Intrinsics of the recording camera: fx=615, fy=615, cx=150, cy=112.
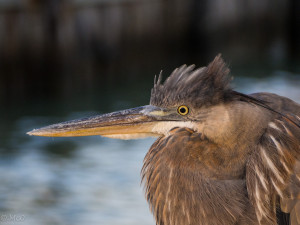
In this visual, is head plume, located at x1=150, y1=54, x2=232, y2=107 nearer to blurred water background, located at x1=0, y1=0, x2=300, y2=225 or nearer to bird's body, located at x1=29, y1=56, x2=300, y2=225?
bird's body, located at x1=29, y1=56, x2=300, y2=225

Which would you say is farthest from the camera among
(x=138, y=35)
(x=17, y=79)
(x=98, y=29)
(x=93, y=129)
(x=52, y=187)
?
(x=138, y=35)

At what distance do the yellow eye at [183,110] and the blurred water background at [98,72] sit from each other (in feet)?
14.1

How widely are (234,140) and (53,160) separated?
6626mm

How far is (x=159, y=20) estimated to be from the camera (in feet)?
52.1

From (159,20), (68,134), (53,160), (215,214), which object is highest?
(68,134)

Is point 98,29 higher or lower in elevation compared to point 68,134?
lower

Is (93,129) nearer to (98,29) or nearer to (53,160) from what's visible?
(53,160)

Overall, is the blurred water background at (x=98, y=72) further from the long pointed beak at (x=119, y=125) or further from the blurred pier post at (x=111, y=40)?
the long pointed beak at (x=119, y=125)

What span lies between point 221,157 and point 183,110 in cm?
34

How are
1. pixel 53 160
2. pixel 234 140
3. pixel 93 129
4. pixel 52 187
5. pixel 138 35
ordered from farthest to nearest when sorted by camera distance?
pixel 138 35 → pixel 53 160 → pixel 52 187 → pixel 93 129 → pixel 234 140

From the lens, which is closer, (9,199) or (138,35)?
(9,199)

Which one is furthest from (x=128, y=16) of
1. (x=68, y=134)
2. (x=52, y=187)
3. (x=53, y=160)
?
(x=68, y=134)

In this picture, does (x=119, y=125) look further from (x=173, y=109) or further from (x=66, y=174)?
(x=66, y=174)

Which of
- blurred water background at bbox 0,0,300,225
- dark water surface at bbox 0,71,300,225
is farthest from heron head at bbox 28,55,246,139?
blurred water background at bbox 0,0,300,225
